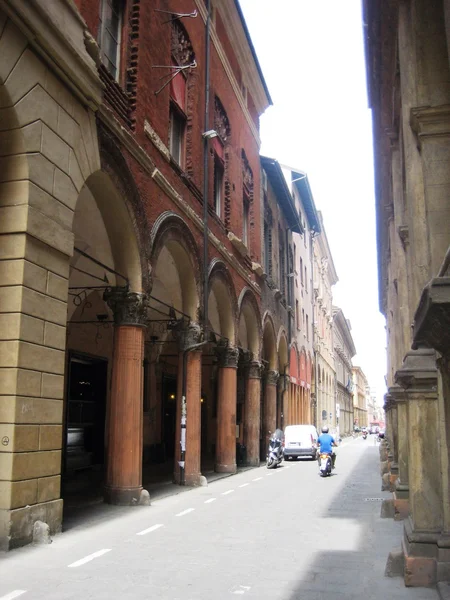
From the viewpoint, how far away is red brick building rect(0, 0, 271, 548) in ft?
27.8

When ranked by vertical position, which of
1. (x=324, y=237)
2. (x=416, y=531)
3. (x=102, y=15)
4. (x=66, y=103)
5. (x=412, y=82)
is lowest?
(x=416, y=531)

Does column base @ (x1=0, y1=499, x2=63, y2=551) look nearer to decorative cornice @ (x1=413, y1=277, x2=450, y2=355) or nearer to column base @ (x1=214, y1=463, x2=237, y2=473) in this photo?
decorative cornice @ (x1=413, y1=277, x2=450, y2=355)

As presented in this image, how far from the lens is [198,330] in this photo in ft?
54.2

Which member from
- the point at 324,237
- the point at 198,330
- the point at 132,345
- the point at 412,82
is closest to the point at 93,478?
the point at 198,330

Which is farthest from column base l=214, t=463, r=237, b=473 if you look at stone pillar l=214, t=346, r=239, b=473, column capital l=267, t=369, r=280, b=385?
column capital l=267, t=369, r=280, b=385

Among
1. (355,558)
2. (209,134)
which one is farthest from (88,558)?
(209,134)

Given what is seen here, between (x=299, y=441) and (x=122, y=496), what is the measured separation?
58.6ft

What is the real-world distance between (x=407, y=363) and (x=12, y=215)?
5.36 metres

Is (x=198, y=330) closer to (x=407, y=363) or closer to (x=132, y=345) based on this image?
(x=132, y=345)

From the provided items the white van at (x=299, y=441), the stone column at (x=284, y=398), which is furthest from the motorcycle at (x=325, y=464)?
the stone column at (x=284, y=398)

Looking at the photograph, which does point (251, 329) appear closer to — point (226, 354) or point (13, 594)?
point (226, 354)

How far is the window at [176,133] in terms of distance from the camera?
16.2 m

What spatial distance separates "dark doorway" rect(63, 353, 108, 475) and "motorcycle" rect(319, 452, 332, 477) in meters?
6.73

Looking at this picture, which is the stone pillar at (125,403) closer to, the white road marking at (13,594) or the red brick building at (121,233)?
the red brick building at (121,233)
